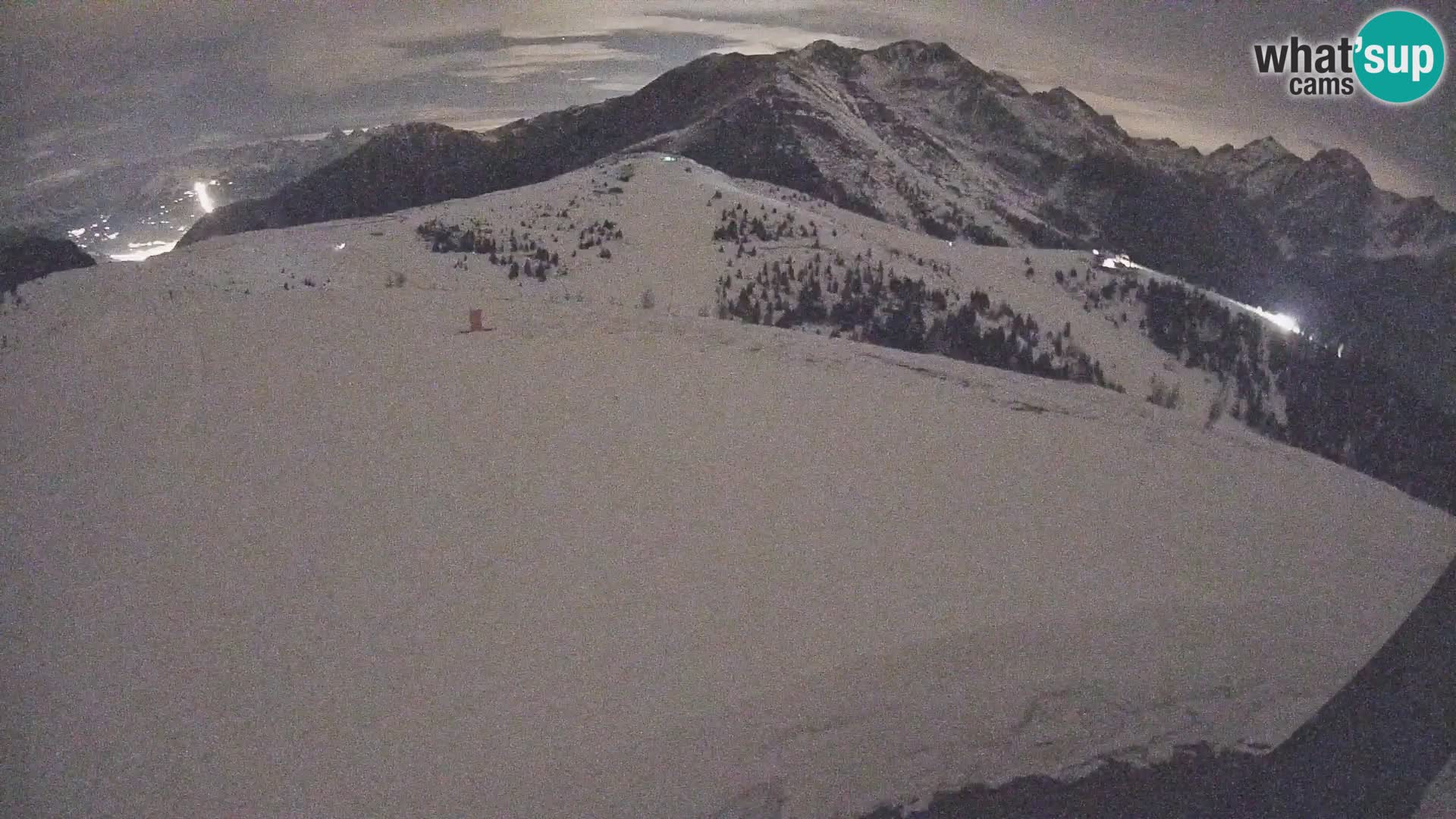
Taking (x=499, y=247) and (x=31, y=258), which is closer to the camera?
(x=31, y=258)

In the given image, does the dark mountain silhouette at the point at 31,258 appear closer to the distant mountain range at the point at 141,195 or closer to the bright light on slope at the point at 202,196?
the distant mountain range at the point at 141,195

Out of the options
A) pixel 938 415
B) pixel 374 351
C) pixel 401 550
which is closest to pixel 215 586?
pixel 401 550

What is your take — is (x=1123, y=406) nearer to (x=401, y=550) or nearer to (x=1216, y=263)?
(x=401, y=550)

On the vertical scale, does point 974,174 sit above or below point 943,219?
above

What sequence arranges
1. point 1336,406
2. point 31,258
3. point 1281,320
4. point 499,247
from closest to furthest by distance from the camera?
1. point 31,258
2. point 1336,406
3. point 1281,320
4. point 499,247

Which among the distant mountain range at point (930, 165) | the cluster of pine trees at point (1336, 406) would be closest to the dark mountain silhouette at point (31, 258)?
the distant mountain range at point (930, 165)

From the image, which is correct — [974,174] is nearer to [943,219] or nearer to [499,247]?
[943,219]

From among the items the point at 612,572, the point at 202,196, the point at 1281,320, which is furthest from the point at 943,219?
the point at 612,572
